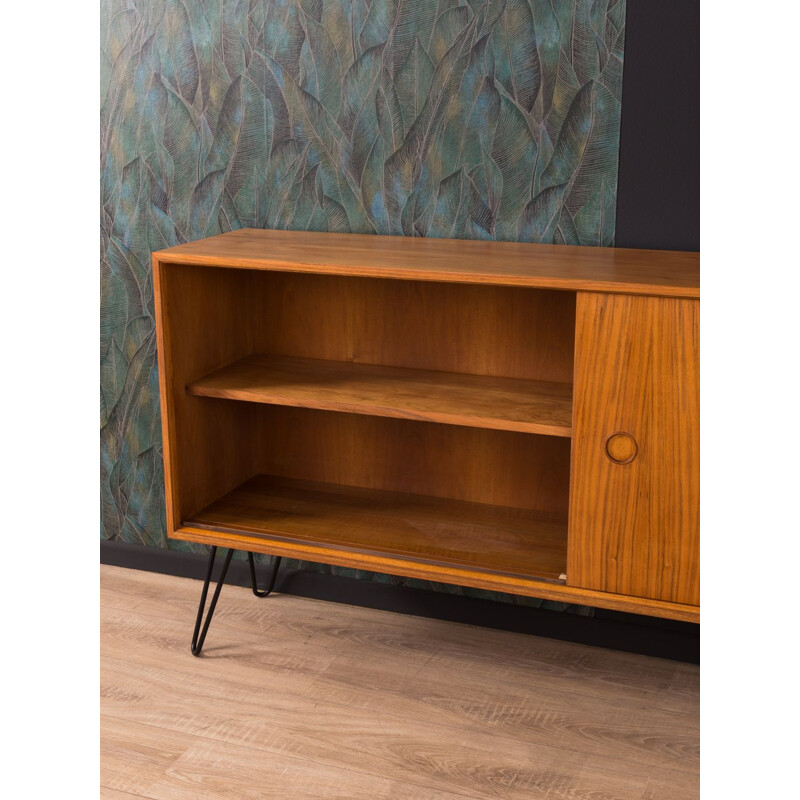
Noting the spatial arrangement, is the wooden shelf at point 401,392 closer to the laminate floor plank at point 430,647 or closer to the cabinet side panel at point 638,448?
the cabinet side panel at point 638,448

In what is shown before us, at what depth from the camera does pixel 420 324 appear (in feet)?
7.62

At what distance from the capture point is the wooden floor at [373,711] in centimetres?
183

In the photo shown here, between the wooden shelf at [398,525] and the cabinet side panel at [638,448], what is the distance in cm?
17

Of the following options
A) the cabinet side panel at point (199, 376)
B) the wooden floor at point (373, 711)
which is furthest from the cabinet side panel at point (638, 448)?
the cabinet side panel at point (199, 376)

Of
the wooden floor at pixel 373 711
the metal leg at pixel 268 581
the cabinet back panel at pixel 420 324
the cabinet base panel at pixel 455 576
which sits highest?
the cabinet back panel at pixel 420 324

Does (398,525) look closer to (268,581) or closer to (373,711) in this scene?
(373,711)

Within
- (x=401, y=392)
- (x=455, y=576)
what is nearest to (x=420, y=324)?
(x=401, y=392)

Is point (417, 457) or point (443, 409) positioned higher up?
point (443, 409)

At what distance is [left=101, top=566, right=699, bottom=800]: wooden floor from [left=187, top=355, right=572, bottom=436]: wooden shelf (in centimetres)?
66

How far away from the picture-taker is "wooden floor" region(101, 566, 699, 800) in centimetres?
183

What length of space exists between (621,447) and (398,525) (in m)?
0.64

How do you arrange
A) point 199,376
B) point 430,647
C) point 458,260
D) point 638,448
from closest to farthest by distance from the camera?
point 638,448, point 458,260, point 199,376, point 430,647
